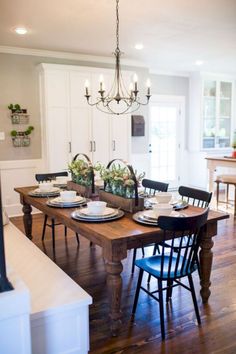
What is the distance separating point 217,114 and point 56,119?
4131mm

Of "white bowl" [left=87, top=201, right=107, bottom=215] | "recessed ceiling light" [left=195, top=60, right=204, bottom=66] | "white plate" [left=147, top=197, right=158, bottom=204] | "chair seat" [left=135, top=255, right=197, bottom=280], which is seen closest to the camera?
"chair seat" [left=135, top=255, right=197, bottom=280]

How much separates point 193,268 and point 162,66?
5400 mm

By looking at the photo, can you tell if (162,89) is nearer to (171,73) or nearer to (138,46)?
(171,73)

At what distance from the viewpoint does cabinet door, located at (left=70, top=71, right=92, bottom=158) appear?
5.66 m

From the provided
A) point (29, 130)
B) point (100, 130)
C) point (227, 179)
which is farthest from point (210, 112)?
point (29, 130)

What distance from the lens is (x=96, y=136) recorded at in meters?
5.96

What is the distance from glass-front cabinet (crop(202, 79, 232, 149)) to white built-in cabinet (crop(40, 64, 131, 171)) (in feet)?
8.18

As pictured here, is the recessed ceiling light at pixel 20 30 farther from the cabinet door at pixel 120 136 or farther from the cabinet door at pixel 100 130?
the cabinet door at pixel 120 136

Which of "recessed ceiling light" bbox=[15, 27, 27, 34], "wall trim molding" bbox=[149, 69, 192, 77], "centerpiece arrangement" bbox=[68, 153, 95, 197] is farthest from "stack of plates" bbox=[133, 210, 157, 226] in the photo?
"wall trim molding" bbox=[149, 69, 192, 77]

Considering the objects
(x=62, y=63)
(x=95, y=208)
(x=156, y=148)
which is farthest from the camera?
(x=156, y=148)

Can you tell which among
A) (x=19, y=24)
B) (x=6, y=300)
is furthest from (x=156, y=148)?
(x=6, y=300)

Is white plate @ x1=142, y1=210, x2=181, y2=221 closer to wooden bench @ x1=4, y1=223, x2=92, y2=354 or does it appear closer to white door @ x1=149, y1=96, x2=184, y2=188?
wooden bench @ x1=4, y1=223, x2=92, y2=354

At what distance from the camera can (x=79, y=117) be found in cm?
577

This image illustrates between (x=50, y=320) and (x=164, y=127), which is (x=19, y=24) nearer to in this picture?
(x=50, y=320)
